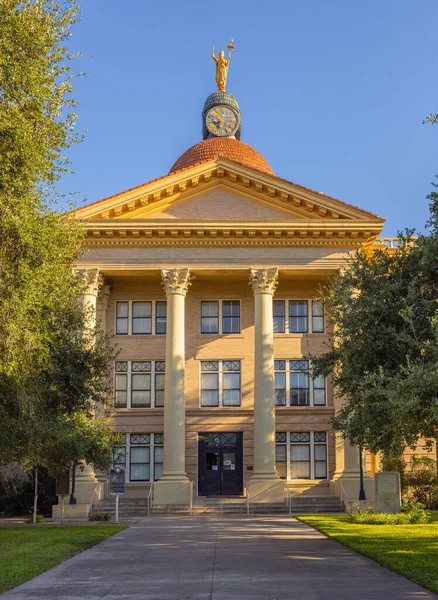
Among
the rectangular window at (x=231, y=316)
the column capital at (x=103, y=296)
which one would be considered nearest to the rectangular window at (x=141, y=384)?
the column capital at (x=103, y=296)

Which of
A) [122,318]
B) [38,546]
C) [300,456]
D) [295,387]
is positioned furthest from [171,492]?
[38,546]

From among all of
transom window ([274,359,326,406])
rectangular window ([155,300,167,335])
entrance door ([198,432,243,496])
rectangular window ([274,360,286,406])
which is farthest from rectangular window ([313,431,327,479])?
rectangular window ([155,300,167,335])

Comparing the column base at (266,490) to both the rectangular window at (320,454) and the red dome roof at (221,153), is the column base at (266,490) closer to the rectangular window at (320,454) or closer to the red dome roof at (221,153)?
the rectangular window at (320,454)

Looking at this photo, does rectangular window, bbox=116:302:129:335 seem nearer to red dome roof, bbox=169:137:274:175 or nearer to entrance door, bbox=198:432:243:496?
entrance door, bbox=198:432:243:496

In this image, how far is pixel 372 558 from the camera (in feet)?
48.8

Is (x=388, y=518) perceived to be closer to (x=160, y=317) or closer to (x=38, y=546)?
(x=38, y=546)

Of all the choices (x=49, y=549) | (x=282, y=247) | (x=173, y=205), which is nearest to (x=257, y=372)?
(x=282, y=247)

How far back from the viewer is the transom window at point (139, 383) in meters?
36.6

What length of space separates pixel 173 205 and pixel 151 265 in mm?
3082

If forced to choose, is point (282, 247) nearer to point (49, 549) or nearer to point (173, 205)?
point (173, 205)

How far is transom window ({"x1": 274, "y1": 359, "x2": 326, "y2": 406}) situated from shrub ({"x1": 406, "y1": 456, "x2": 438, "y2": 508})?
17.9ft

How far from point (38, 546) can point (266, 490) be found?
15.7m

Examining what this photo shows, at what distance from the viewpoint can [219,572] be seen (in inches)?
523

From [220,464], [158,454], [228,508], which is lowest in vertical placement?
[228,508]
